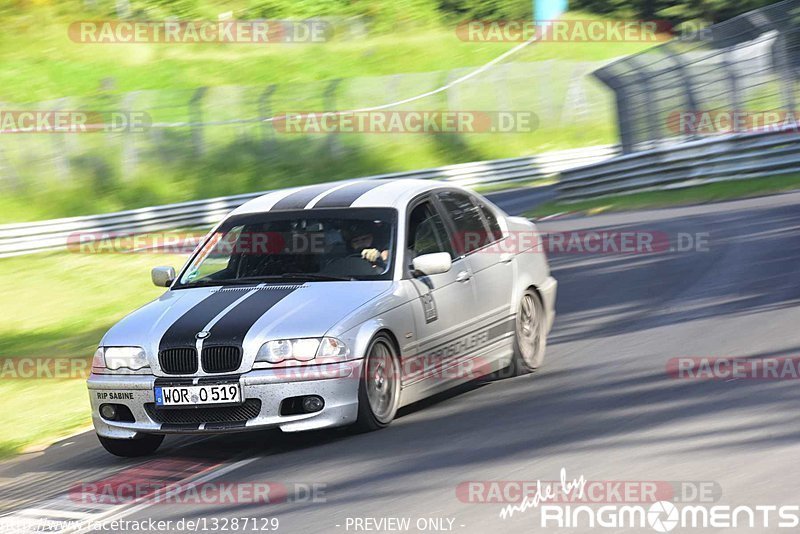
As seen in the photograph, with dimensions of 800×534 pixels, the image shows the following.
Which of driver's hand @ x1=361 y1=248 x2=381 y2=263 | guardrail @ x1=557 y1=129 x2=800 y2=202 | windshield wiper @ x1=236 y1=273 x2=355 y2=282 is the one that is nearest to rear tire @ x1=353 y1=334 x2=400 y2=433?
windshield wiper @ x1=236 y1=273 x2=355 y2=282

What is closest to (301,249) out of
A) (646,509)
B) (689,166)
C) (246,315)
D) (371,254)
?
(371,254)

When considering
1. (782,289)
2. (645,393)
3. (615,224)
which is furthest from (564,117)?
(645,393)

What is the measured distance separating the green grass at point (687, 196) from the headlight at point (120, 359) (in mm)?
14696

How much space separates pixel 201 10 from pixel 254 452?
4903 centimetres

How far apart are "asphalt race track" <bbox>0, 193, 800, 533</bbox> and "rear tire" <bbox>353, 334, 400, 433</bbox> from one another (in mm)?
94

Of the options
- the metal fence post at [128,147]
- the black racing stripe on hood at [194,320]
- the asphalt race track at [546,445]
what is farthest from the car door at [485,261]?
the metal fence post at [128,147]

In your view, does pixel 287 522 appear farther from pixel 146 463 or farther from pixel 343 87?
pixel 343 87

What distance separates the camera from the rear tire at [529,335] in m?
9.80

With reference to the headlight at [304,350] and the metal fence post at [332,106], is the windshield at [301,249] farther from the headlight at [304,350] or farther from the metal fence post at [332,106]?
the metal fence post at [332,106]

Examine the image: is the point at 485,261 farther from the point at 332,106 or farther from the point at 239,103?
the point at 332,106

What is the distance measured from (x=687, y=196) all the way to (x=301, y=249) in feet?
49.5

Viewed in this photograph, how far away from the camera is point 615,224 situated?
2016 centimetres

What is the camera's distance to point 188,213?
3180 cm

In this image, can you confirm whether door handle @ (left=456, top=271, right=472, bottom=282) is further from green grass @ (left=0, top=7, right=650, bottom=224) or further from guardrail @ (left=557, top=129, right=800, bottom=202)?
green grass @ (left=0, top=7, right=650, bottom=224)
